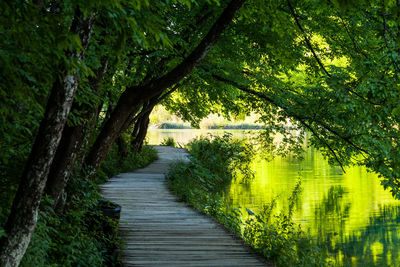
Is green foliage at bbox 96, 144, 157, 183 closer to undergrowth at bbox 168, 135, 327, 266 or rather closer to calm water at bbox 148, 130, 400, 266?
undergrowth at bbox 168, 135, 327, 266

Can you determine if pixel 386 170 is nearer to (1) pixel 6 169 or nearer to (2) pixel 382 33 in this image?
(2) pixel 382 33

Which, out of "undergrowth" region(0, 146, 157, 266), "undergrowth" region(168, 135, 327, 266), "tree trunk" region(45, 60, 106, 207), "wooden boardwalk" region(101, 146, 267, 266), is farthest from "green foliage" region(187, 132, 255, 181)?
"tree trunk" region(45, 60, 106, 207)

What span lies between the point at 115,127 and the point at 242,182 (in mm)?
11744

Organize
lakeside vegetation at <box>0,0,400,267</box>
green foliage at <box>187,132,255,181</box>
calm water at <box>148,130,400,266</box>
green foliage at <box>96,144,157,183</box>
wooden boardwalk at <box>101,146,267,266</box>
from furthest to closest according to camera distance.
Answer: green foliage at <box>187,132,255,181</box>, green foliage at <box>96,144,157,183</box>, calm water at <box>148,130,400,266</box>, wooden boardwalk at <box>101,146,267,266</box>, lakeside vegetation at <box>0,0,400,267</box>

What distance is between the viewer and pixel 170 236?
21.8 feet

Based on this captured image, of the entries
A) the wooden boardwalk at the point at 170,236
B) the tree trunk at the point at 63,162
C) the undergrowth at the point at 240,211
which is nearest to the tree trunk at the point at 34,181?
the tree trunk at the point at 63,162

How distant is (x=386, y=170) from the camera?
7.22 metres

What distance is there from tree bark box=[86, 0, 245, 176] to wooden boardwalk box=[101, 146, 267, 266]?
1316 mm

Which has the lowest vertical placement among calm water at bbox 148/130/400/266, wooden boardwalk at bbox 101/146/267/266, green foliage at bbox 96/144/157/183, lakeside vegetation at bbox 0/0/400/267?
calm water at bbox 148/130/400/266

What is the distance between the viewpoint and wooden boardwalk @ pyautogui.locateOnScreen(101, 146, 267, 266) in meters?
5.59

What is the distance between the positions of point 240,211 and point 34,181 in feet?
19.8

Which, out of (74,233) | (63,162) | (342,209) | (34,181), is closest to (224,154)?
(342,209)

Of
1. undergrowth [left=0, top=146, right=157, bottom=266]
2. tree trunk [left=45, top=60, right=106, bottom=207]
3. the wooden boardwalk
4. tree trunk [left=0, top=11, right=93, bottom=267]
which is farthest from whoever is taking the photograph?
the wooden boardwalk

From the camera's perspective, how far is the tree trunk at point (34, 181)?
392 centimetres
